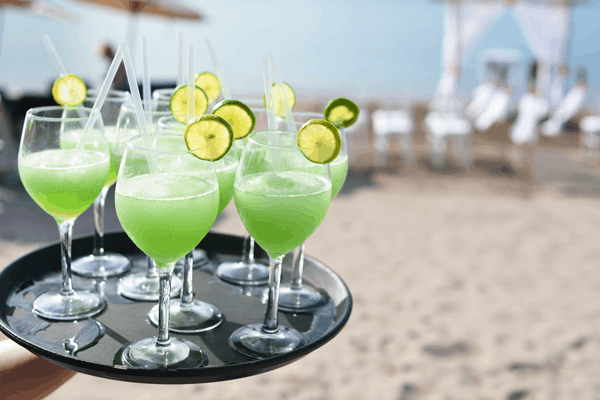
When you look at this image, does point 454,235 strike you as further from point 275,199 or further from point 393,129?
point 275,199

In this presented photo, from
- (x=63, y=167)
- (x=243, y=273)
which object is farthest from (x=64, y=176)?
(x=243, y=273)

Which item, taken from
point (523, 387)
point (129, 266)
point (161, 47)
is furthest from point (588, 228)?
point (161, 47)

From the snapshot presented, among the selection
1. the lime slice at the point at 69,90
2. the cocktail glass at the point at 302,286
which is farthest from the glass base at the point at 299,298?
the lime slice at the point at 69,90

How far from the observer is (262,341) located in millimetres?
1083

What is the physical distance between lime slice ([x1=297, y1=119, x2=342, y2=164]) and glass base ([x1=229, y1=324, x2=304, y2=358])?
1.25 ft

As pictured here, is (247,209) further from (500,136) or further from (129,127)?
(500,136)

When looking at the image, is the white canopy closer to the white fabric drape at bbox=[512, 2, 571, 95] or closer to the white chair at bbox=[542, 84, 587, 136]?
the white fabric drape at bbox=[512, 2, 571, 95]

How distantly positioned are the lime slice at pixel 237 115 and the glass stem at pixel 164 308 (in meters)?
0.33

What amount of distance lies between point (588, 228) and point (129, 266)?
513cm

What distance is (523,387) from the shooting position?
2.75m

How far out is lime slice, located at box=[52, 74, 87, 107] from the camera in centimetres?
127

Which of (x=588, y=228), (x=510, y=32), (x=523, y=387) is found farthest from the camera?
(x=510, y=32)

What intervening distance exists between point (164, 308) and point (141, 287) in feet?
1.11

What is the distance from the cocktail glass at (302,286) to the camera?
1.27 metres
